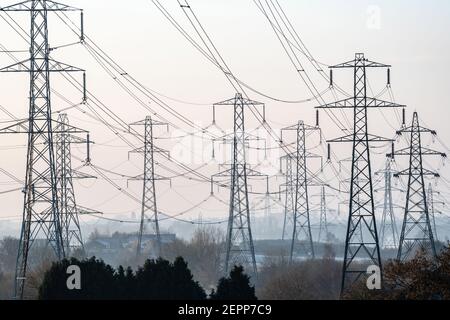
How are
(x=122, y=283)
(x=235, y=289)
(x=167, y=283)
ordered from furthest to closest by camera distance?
(x=167, y=283) < (x=122, y=283) < (x=235, y=289)

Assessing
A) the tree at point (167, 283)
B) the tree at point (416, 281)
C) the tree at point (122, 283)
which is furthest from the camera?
the tree at point (167, 283)

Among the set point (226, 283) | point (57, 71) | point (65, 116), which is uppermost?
point (65, 116)

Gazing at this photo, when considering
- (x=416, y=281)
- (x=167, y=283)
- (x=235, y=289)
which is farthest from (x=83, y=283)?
(x=416, y=281)

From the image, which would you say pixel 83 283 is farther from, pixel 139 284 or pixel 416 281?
pixel 416 281

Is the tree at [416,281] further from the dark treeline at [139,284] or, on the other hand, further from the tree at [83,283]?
the tree at [83,283]

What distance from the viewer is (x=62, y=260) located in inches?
2251

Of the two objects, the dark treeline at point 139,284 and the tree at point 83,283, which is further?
the dark treeline at point 139,284

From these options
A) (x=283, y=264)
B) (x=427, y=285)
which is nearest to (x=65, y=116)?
(x=283, y=264)

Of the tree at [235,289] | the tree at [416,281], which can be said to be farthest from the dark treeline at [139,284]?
the tree at [416,281]

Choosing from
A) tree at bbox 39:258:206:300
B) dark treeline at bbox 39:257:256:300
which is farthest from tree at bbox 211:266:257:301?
tree at bbox 39:258:206:300

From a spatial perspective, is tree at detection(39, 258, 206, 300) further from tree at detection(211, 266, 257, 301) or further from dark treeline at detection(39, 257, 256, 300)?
tree at detection(211, 266, 257, 301)

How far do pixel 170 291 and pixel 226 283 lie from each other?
329 centimetres
